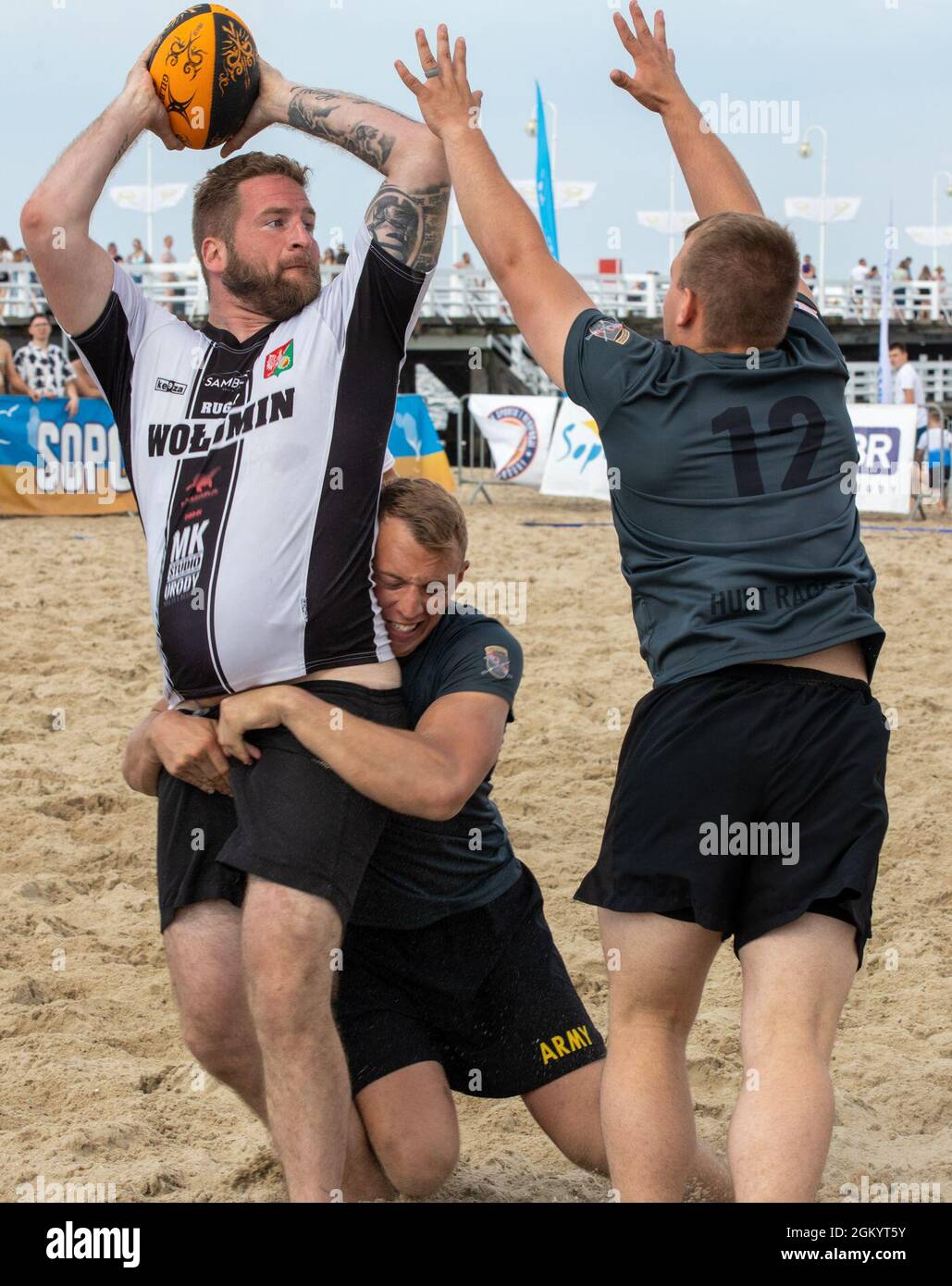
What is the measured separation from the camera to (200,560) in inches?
105

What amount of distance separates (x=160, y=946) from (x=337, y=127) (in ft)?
7.80

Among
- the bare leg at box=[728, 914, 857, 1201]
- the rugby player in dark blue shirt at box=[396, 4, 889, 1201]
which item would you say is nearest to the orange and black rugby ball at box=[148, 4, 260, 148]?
the rugby player in dark blue shirt at box=[396, 4, 889, 1201]

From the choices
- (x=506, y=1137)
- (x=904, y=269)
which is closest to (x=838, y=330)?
(x=904, y=269)

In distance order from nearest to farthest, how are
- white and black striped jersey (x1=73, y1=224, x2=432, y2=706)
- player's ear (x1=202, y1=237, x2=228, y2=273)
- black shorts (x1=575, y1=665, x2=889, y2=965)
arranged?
black shorts (x1=575, y1=665, x2=889, y2=965)
white and black striped jersey (x1=73, y1=224, x2=432, y2=706)
player's ear (x1=202, y1=237, x2=228, y2=273)

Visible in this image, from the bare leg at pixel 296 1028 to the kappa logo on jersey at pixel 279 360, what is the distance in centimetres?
97

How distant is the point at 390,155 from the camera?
279 centimetres

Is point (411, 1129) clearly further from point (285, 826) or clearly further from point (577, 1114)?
point (285, 826)

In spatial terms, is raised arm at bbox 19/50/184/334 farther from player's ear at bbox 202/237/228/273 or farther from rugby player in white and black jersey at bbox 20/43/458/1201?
player's ear at bbox 202/237/228/273

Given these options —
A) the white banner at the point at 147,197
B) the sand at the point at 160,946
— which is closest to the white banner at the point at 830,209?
the white banner at the point at 147,197

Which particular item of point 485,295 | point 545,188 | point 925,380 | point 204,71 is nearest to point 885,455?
point 545,188

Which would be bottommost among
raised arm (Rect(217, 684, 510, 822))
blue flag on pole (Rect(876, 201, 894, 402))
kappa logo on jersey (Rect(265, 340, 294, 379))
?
raised arm (Rect(217, 684, 510, 822))

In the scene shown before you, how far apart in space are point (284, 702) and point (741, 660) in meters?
0.82

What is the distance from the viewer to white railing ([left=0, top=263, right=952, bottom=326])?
24.4 metres
